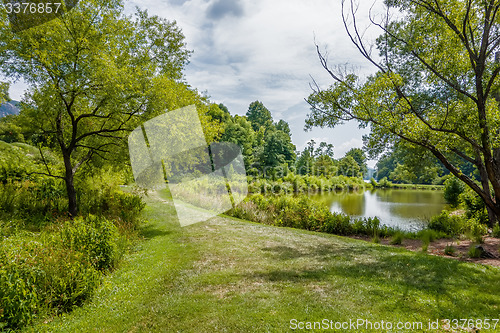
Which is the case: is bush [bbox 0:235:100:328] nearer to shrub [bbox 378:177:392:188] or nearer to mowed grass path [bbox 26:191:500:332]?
mowed grass path [bbox 26:191:500:332]

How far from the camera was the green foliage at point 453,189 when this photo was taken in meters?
15.4

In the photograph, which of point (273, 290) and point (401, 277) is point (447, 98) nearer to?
point (401, 277)

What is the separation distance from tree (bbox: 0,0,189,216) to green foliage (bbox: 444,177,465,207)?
17140 mm

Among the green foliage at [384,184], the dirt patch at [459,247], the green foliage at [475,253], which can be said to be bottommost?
the dirt patch at [459,247]

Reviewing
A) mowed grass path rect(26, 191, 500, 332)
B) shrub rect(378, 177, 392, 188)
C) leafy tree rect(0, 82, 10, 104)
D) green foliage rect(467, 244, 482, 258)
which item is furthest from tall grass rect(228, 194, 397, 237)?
shrub rect(378, 177, 392, 188)

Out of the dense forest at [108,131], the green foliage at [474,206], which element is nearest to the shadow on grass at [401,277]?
the dense forest at [108,131]

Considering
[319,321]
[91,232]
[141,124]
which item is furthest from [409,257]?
[141,124]

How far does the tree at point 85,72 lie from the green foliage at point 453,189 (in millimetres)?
17140

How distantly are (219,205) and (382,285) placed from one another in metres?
11.3

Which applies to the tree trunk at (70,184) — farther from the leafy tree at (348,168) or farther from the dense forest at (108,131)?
the leafy tree at (348,168)

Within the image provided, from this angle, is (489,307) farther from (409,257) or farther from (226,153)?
(226,153)

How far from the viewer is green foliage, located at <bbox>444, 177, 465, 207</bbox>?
50.7 ft

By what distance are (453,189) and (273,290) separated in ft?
53.6

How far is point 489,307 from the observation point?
13.4 ft
